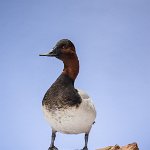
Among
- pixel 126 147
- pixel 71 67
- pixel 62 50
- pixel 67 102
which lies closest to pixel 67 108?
pixel 67 102

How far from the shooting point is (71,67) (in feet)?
14.6

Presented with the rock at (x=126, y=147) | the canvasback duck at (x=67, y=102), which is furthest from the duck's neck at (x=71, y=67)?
the rock at (x=126, y=147)

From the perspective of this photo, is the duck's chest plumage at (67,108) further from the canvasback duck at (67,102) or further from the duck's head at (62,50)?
the duck's head at (62,50)

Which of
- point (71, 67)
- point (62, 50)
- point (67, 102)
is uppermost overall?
point (62, 50)

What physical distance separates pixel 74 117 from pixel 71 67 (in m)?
0.49

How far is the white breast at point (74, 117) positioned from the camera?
13.9 feet

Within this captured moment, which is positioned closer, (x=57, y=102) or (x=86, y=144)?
(x=57, y=102)

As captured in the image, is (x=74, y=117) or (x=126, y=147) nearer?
(x=74, y=117)

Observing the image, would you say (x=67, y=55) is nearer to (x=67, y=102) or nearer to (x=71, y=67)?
(x=71, y=67)

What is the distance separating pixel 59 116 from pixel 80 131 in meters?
0.31

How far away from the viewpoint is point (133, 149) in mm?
4609

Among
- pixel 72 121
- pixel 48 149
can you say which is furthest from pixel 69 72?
pixel 48 149

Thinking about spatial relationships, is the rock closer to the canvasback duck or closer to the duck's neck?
the canvasback duck

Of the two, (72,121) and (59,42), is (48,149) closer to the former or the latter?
(72,121)
